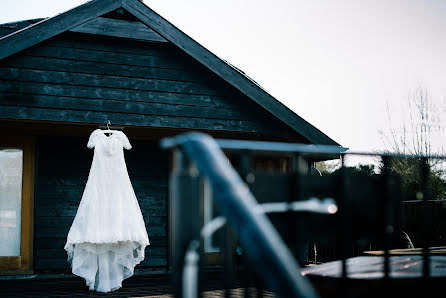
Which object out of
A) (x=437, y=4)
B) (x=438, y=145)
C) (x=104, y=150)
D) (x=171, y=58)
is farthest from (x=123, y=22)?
(x=438, y=145)

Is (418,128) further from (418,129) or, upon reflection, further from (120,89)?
(120,89)

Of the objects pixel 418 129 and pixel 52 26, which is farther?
pixel 418 129

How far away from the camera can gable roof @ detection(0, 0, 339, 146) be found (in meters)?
6.25

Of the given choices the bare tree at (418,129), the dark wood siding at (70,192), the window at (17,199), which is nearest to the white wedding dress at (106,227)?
the dark wood siding at (70,192)

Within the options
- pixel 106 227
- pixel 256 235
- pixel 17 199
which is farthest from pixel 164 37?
pixel 256 235

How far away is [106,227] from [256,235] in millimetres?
4867

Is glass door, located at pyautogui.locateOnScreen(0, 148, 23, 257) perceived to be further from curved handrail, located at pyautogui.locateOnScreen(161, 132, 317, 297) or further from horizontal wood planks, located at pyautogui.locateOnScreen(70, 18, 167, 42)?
curved handrail, located at pyautogui.locateOnScreen(161, 132, 317, 297)

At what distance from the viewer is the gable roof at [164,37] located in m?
6.25

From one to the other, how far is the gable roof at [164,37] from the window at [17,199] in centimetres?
207

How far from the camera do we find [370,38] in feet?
55.1

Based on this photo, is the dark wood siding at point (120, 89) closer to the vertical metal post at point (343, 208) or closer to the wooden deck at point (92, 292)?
the wooden deck at point (92, 292)

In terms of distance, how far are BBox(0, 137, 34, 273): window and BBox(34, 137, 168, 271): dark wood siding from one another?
117mm

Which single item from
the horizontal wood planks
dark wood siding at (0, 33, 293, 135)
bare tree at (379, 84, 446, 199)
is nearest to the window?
dark wood siding at (0, 33, 293, 135)

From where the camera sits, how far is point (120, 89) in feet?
22.3
